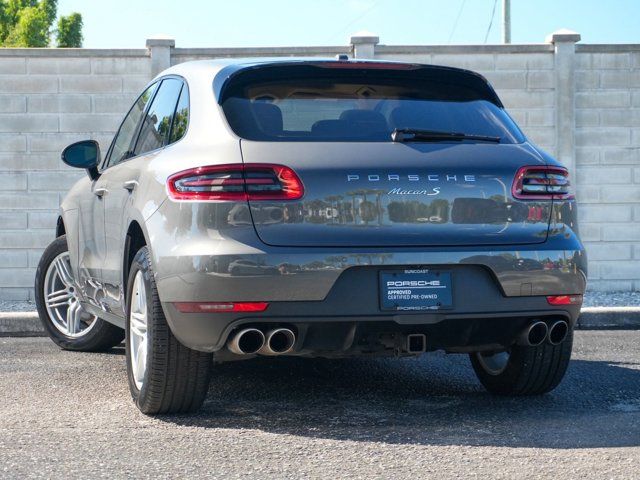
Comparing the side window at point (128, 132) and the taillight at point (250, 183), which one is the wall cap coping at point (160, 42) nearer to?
the side window at point (128, 132)

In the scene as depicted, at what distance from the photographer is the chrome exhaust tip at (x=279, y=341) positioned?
484 centimetres

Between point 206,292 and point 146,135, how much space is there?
159 centimetres

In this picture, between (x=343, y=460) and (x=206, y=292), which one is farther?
(x=206, y=292)

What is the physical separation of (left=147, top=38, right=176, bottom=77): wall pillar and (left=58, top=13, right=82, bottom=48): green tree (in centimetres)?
4500

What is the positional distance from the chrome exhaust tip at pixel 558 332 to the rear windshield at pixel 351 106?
2.76ft

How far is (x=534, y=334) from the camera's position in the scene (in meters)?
5.18

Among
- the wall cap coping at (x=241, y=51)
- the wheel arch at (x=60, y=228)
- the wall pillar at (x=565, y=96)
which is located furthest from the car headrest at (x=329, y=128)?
the wall pillar at (x=565, y=96)

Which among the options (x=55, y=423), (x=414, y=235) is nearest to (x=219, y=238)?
(x=414, y=235)

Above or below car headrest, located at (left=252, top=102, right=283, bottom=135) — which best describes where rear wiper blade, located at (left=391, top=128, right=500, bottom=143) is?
below

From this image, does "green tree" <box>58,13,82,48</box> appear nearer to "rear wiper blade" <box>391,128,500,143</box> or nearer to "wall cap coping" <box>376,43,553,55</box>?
"wall cap coping" <box>376,43,553,55</box>

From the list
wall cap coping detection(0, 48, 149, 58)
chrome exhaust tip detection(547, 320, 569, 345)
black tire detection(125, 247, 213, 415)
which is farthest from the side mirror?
wall cap coping detection(0, 48, 149, 58)

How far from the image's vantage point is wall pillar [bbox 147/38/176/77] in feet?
37.8

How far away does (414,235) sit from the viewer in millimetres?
4891

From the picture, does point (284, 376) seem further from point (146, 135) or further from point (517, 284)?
point (517, 284)
